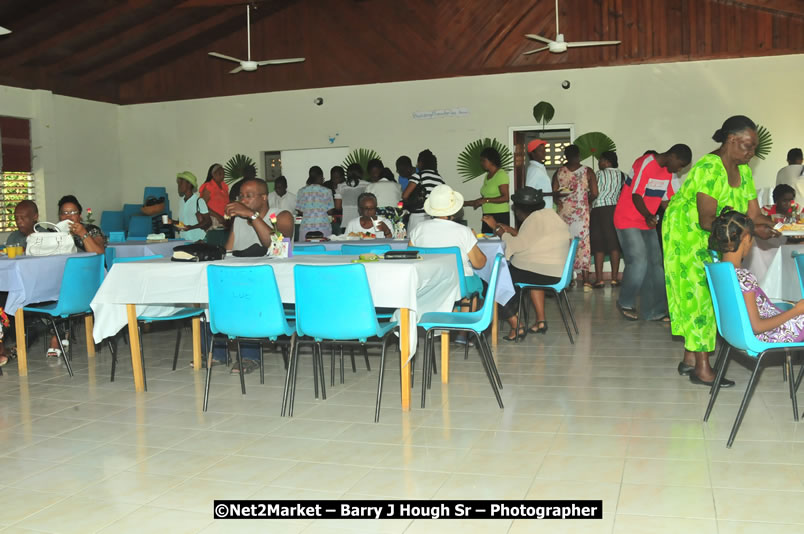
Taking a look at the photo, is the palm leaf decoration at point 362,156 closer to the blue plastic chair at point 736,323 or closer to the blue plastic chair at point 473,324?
the blue plastic chair at point 473,324

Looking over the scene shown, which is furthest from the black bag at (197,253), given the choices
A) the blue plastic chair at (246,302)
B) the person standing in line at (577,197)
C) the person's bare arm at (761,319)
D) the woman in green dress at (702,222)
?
the person standing in line at (577,197)

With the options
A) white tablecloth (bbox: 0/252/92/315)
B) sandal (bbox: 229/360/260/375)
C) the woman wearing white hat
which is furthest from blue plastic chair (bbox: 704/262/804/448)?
white tablecloth (bbox: 0/252/92/315)

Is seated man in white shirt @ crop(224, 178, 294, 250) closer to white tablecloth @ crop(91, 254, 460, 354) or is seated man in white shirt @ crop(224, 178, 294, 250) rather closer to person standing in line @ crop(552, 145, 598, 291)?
white tablecloth @ crop(91, 254, 460, 354)

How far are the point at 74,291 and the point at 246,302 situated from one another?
1.79 meters

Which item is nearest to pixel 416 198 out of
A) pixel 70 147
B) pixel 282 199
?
pixel 282 199

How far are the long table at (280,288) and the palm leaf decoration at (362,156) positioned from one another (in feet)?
21.9

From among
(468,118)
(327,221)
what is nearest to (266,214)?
(327,221)

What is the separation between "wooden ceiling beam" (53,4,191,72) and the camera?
10.5 m

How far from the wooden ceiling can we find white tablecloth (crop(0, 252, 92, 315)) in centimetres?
557

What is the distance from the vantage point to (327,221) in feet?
29.2

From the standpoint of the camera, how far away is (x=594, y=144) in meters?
10.2

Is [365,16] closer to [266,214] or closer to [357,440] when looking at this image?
[266,214]

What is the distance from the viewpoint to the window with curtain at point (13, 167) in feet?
36.1

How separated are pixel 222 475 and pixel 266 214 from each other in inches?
97.4
